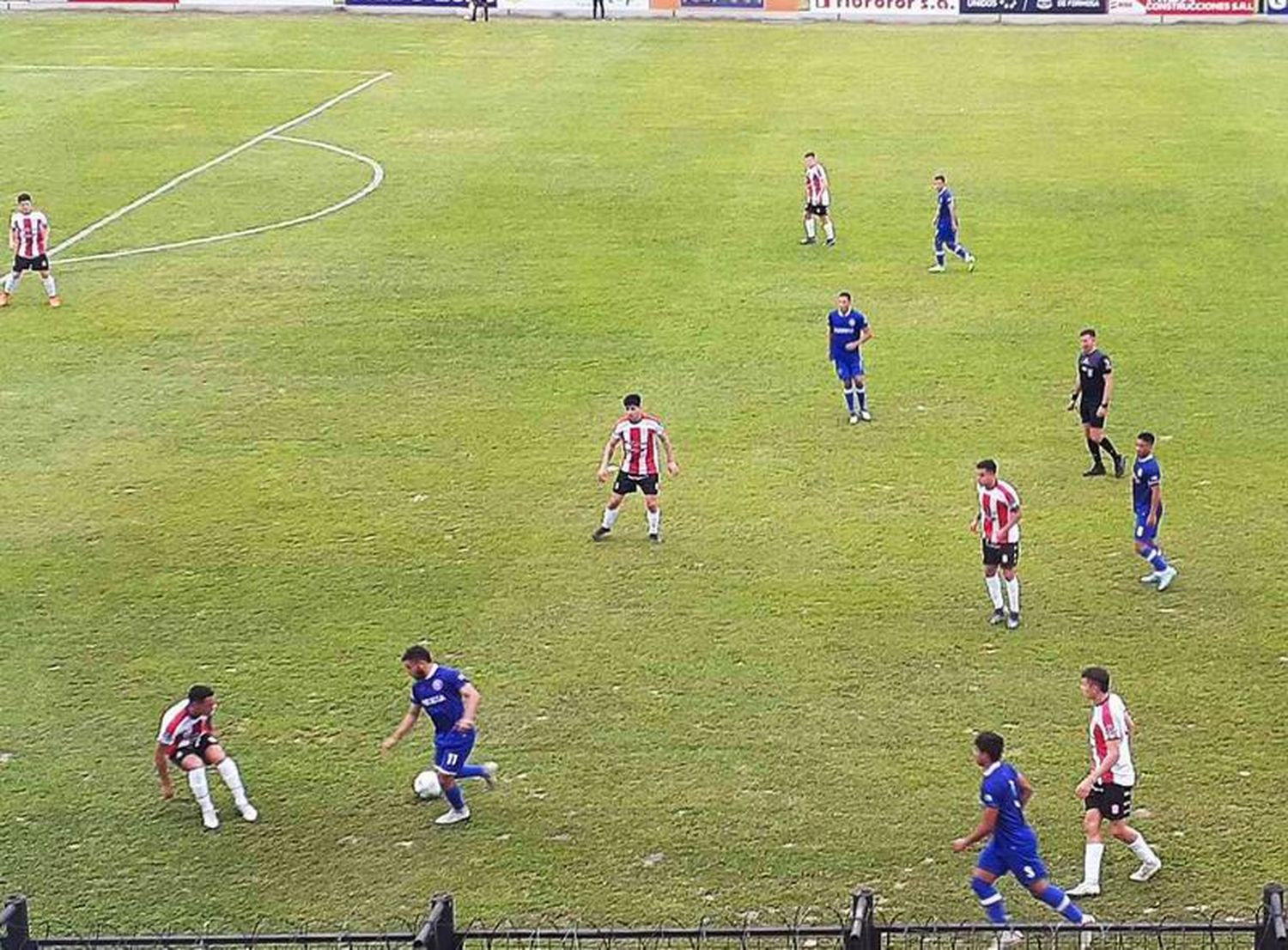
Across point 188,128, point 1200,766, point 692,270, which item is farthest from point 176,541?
point 188,128

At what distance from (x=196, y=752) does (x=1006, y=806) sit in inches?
282

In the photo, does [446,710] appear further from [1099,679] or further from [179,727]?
[1099,679]

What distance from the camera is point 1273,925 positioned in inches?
404

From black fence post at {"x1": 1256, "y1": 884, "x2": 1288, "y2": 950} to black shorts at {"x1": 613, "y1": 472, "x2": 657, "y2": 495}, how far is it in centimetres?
1354

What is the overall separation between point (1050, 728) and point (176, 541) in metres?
11.3

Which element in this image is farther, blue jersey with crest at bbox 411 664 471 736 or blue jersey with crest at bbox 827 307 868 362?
blue jersey with crest at bbox 827 307 868 362

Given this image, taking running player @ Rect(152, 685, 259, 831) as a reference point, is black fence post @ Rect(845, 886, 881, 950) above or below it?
above

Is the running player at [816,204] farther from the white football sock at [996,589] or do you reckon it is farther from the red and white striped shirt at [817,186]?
the white football sock at [996,589]

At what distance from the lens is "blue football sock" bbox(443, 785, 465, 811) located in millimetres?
17094

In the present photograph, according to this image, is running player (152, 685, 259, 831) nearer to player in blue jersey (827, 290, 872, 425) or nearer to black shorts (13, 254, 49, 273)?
player in blue jersey (827, 290, 872, 425)

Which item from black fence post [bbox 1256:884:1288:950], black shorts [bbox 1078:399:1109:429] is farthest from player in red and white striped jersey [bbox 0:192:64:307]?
black fence post [bbox 1256:884:1288:950]

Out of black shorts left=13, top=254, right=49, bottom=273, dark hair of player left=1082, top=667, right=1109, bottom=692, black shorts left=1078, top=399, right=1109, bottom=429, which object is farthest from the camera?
black shorts left=13, top=254, right=49, bottom=273

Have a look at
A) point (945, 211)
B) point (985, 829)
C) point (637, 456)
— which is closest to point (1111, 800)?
point (985, 829)

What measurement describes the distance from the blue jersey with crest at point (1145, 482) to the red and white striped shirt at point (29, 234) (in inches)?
836
